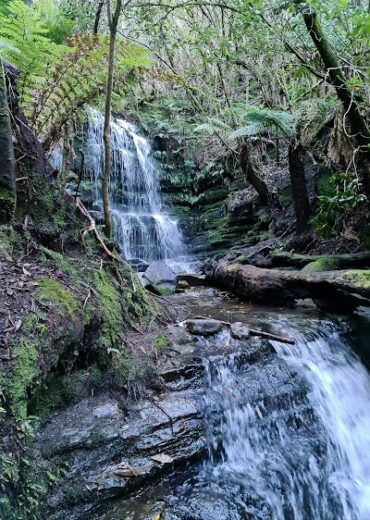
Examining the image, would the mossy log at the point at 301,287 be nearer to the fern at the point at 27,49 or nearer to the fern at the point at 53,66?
the fern at the point at 53,66

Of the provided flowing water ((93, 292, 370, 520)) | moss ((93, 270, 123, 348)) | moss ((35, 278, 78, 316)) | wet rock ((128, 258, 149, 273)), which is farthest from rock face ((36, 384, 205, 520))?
wet rock ((128, 258, 149, 273))

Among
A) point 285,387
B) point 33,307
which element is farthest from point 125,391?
point 285,387

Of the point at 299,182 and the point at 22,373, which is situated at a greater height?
the point at 299,182

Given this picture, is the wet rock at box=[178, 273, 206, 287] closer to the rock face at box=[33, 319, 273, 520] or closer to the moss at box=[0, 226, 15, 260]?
the rock face at box=[33, 319, 273, 520]

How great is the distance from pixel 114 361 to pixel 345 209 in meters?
5.13

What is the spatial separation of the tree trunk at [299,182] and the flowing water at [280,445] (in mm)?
3905

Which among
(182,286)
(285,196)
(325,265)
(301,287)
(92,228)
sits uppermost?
(285,196)

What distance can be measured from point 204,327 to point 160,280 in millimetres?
2909

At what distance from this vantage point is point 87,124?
11.3 meters

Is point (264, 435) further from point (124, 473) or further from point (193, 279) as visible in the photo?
point (193, 279)

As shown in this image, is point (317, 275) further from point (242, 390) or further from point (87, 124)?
point (87, 124)

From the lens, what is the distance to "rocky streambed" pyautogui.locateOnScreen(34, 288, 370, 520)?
233 cm

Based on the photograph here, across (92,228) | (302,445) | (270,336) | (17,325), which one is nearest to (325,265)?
(270,336)

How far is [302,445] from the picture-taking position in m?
3.21
